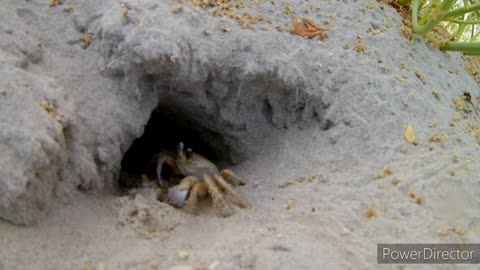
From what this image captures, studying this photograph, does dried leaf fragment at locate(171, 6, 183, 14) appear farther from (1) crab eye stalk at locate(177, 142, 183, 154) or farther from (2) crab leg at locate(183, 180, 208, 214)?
(2) crab leg at locate(183, 180, 208, 214)

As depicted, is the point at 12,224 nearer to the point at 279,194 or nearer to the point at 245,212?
the point at 245,212

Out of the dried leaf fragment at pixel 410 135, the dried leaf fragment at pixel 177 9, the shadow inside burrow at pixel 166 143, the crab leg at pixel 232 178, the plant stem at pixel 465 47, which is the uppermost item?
the plant stem at pixel 465 47

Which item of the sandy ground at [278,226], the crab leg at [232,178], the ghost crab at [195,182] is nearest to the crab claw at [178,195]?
the ghost crab at [195,182]

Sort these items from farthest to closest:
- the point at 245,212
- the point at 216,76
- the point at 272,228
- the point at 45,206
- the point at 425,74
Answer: the point at 425,74, the point at 216,76, the point at 245,212, the point at 272,228, the point at 45,206

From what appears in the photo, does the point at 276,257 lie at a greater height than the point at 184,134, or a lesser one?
greater

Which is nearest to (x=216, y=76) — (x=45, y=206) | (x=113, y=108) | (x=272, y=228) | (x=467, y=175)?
(x=113, y=108)

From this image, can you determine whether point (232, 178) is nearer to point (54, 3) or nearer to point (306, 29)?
point (306, 29)

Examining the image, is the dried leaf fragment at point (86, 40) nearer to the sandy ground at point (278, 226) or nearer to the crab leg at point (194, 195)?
the sandy ground at point (278, 226)
